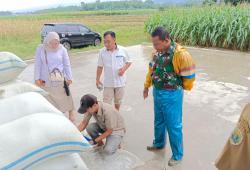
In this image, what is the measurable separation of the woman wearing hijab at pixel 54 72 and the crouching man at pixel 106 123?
83 centimetres

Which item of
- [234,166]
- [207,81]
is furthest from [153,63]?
[207,81]

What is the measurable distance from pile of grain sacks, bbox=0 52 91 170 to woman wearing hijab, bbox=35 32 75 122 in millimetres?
1853

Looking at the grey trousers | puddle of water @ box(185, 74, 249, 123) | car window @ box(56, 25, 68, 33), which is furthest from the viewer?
car window @ box(56, 25, 68, 33)

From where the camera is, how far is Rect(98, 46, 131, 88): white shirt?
4863mm

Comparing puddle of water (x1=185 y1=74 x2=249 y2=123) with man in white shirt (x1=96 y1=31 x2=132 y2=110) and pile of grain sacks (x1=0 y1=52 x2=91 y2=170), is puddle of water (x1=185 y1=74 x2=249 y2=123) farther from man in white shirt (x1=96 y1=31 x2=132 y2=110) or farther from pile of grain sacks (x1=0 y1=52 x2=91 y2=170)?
pile of grain sacks (x1=0 y1=52 x2=91 y2=170)

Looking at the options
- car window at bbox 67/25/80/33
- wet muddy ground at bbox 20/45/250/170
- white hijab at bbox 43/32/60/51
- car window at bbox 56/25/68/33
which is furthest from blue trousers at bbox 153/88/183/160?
car window at bbox 67/25/80/33

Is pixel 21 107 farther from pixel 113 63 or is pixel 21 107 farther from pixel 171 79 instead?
pixel 113 63

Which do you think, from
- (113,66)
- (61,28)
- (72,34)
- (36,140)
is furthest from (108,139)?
(61,28)

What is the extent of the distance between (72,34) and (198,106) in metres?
10.1

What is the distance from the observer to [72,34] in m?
15.2

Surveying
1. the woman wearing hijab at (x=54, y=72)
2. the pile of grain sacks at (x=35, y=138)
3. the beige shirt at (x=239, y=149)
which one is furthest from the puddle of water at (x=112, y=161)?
the beige shirt at (x=239, y=149)

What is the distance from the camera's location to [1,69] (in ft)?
13.6

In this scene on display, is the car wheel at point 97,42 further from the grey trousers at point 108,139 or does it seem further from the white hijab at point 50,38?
the grey trousers at point 108,139

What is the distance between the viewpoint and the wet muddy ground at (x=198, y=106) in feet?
14.3
